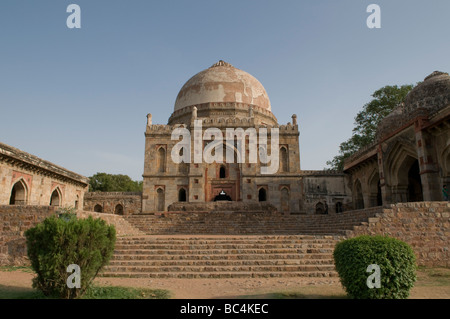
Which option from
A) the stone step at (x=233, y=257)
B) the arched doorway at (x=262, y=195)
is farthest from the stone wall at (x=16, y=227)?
the arched doorway at (x=262, y=195)

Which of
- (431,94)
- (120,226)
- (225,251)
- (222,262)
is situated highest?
(431,94)

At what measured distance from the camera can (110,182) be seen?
39469 millimetres

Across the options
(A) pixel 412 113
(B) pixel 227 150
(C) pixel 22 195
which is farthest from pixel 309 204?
(C) pixel 22 195

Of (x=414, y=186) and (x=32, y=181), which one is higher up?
(x=32, y=181)

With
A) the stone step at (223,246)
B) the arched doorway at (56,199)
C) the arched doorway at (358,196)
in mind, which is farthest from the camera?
the arched doorway at (56,199)

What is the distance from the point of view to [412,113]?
15.6 meters

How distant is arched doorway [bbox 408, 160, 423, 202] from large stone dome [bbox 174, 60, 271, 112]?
15343 millimetres

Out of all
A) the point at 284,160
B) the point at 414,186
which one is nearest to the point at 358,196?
the point at 414,186

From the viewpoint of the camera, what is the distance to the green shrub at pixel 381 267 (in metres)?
4.74

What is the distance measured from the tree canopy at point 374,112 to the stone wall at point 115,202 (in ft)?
61.3

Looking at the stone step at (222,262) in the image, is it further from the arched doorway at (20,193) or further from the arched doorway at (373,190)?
the arched doorway at (20,193)

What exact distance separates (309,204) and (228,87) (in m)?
13.1

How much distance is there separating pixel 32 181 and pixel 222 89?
681 inches

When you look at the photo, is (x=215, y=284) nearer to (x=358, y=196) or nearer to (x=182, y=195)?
(x=358, y=196)
